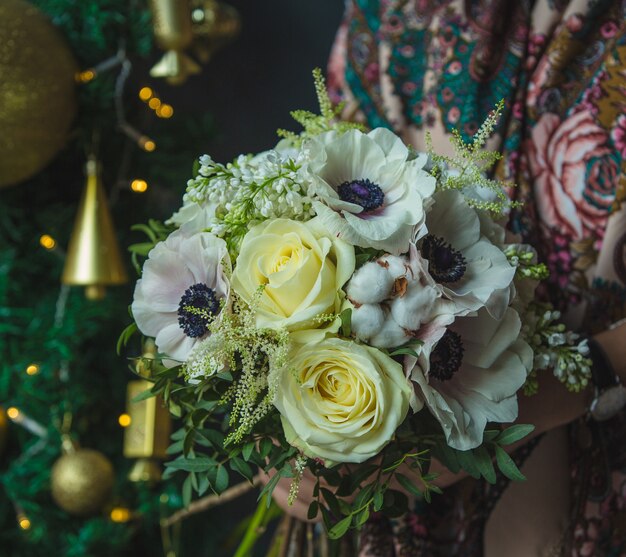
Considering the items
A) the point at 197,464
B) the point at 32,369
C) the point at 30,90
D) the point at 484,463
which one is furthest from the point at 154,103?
the point at 484,463

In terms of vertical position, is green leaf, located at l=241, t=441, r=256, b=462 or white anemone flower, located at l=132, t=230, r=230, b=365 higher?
white anemone flower, located at l=132, t=230, r=230, b=365

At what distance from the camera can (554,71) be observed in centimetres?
76

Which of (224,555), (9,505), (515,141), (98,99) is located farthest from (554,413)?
(224,555)

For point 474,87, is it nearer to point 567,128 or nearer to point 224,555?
point 567,128

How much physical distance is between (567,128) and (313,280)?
42cm

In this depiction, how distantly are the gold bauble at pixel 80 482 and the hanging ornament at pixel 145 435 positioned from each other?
5 cm

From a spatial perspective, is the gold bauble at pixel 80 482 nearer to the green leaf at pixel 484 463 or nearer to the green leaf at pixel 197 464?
the green leaf at pixel 197 464

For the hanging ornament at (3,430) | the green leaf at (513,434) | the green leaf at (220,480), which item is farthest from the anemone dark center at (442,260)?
the hanging ornament at (3,430)

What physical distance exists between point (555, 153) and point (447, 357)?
1.15ft

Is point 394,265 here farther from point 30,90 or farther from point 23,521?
point 23,521

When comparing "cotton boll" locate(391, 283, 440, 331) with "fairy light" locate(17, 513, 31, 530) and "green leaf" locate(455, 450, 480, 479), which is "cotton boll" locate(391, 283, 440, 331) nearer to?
"green leaf" locate(455, 450, 480, 479)

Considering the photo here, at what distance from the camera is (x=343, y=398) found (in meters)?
0.49

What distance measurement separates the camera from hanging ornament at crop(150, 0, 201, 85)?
1.07m

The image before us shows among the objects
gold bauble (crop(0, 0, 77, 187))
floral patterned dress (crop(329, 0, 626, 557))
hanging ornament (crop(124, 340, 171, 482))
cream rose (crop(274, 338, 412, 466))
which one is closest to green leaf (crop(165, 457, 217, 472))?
cream rose (crop(274, 338, 412, 466))
